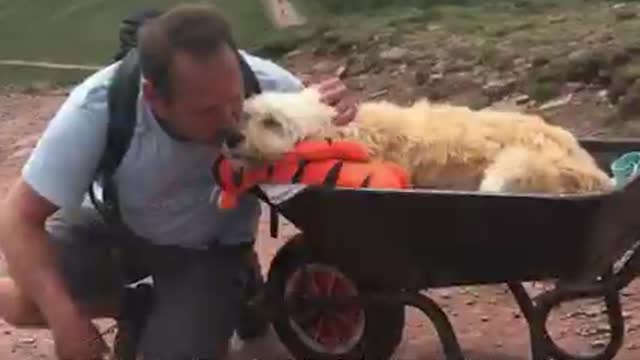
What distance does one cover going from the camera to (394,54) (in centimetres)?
812

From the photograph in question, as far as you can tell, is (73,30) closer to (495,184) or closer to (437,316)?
(437,316)

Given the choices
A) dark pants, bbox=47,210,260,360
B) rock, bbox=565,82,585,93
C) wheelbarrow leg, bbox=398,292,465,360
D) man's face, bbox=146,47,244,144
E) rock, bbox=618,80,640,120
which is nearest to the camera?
man's face, bbox=146,47,244,144

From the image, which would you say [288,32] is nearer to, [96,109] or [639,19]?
[639,19]

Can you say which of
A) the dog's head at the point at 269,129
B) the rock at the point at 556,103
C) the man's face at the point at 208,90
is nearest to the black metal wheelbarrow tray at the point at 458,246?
the dog's head at the point at 269,129

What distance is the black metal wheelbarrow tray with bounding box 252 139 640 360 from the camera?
3191 millimetres

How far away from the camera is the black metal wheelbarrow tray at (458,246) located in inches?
126

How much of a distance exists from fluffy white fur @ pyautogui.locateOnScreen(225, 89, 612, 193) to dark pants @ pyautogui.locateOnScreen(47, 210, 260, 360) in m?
0.48

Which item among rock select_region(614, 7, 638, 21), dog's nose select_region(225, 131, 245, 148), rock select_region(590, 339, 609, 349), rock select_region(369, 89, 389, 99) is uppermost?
dog's nose select_region(225, 131, 245, 148)

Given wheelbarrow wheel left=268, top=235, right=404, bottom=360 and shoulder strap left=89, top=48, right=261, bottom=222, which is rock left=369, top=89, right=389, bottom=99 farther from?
shoulder strap left=89, top=48, right=261, bottom=222

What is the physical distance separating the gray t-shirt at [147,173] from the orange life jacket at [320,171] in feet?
0.54

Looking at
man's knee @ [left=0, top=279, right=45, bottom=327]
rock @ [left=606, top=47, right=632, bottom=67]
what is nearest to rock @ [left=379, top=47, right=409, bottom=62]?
rock @ [left=606, top=47, right=632, bottom=67]

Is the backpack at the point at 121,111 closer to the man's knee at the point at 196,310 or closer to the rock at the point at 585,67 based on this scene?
the man's knee at the point at 196,310

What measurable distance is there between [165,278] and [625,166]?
3.88ft

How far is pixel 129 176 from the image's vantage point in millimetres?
3611
